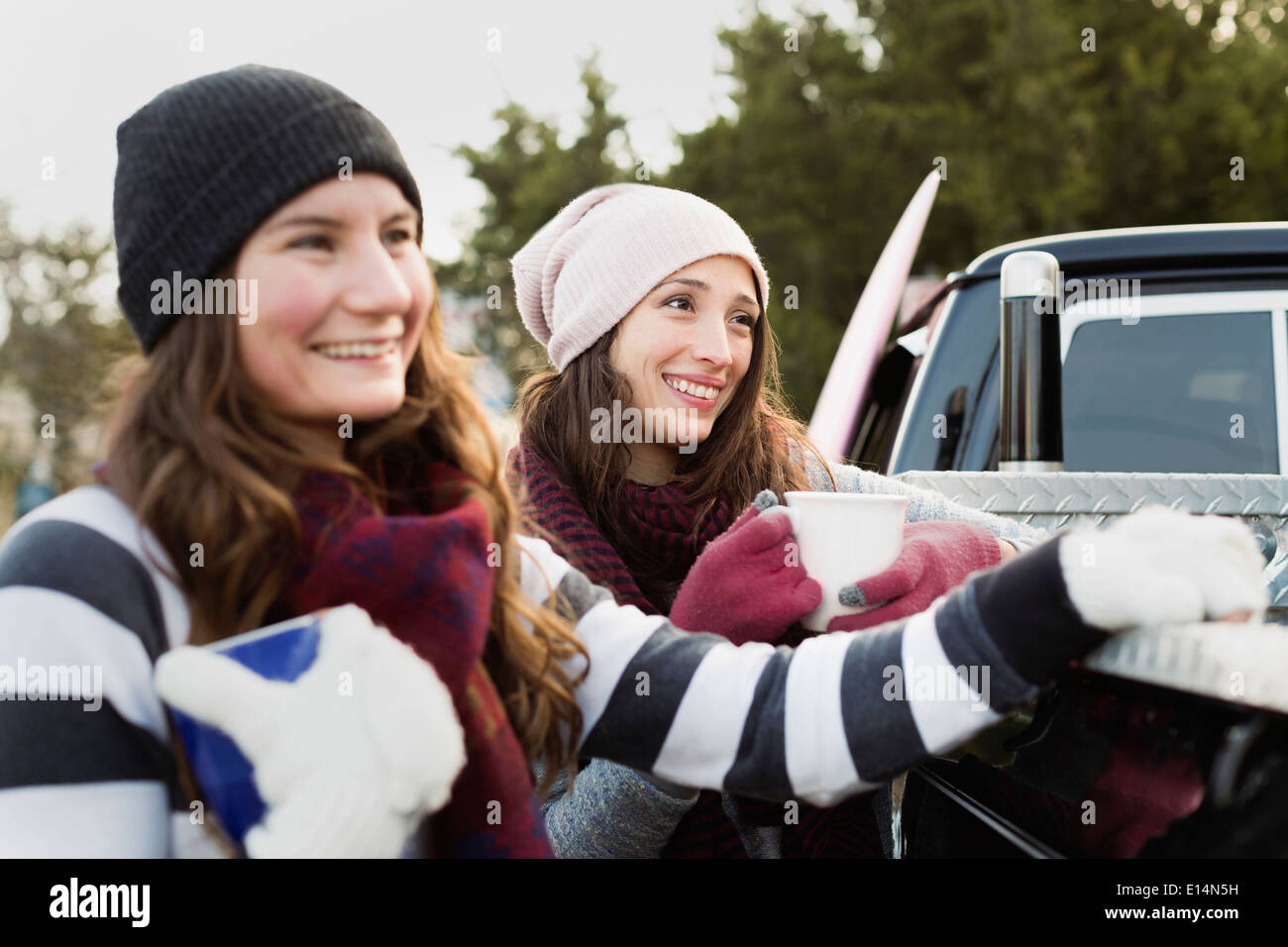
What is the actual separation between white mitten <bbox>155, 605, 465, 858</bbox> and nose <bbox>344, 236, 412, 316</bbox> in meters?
0.37

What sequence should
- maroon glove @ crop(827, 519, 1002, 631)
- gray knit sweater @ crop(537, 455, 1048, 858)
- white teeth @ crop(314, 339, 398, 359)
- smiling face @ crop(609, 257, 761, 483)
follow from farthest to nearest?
smiling face @ crop(609, 257, 761, 483) → gray knit sweater @ crop(537, 455, 1048, 858) → maroon glove @ crop(827, 519, 1002, 631) → white teeth @ crop(314, 339, 398, 359)

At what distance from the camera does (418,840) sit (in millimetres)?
→ 1248

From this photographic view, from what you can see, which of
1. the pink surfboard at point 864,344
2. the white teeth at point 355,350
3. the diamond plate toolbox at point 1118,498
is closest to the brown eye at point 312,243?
the white teeth at point 355,350

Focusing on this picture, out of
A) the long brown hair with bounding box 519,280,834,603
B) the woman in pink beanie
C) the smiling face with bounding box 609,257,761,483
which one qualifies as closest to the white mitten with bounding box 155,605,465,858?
the woman in pink beanie

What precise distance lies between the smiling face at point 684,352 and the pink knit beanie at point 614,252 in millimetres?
37

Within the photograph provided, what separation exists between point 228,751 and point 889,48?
17328 mm

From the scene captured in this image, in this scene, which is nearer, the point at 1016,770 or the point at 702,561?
the point at 1016,770

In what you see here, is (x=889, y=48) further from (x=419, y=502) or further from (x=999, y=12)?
(x=419, y=502)

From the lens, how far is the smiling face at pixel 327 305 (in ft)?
4.12

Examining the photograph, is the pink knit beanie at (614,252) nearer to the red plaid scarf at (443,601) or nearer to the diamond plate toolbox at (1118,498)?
the diamond plate toolbox at (1118,498)

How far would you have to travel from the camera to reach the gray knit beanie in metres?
1.25

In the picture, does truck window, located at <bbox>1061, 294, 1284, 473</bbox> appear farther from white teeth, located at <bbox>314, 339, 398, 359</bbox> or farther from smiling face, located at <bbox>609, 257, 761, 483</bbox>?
white teeth, located at <bbox>314, 339, 398, 359</bbox>
